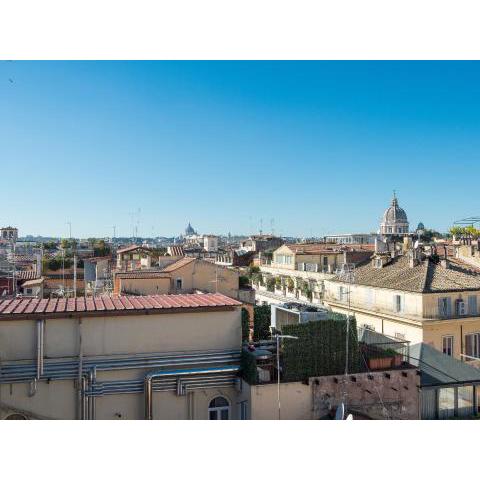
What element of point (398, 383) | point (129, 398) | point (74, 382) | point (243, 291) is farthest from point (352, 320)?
point (243, 291)

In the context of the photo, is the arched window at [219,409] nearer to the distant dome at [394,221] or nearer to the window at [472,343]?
the window at [472,343]

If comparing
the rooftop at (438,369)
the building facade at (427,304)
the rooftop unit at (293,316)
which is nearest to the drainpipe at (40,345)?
the rooftop unit at (293,316)

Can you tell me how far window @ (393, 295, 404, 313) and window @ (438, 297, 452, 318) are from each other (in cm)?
99

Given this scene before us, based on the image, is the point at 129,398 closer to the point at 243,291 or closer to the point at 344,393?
the point at 344,393

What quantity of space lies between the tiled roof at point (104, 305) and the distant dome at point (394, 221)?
67827mm

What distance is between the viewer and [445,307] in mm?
14086

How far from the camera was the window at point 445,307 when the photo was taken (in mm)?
14016

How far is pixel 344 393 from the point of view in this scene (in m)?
6.07

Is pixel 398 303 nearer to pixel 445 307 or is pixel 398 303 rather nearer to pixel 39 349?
pixel 445 307

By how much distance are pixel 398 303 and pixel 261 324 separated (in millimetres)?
6577

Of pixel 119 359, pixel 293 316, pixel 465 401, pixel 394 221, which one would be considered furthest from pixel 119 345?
pixel 394 221

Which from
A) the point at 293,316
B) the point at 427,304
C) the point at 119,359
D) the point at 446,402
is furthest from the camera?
the point at 427,304

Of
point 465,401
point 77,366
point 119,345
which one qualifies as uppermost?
point 119,345

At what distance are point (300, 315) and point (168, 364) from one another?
82.0 inches
